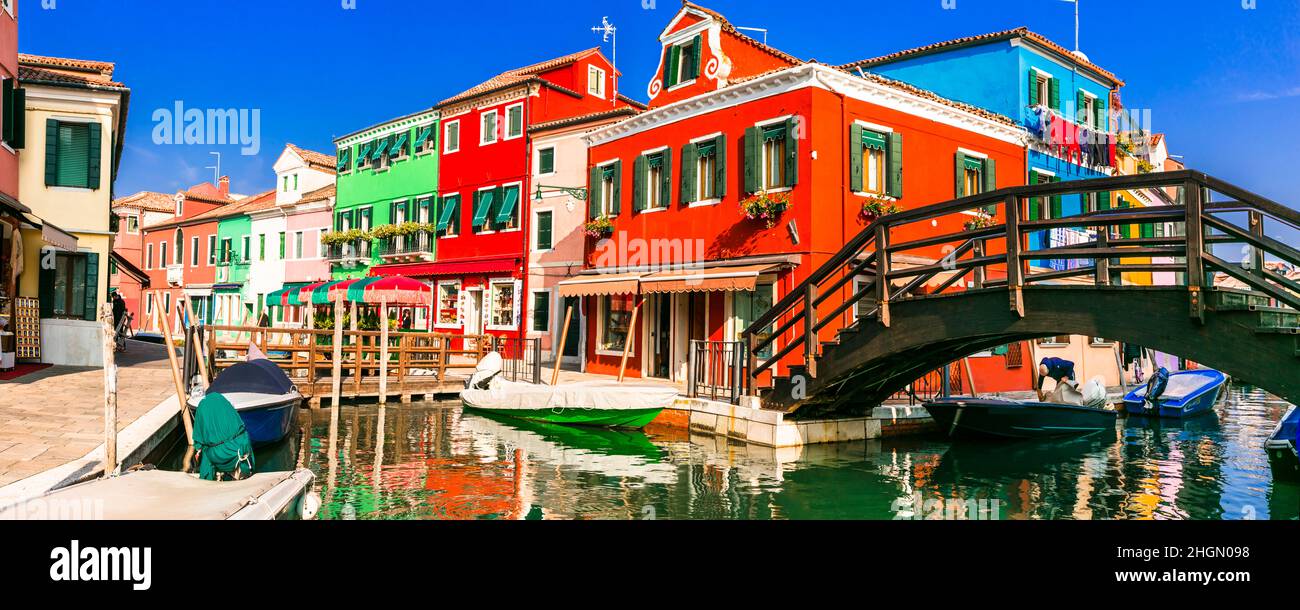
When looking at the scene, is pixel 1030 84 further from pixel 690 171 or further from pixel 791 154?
pixel 690 171

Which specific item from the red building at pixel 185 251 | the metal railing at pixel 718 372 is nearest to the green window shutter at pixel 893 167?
the metal railing at pixel 718 372

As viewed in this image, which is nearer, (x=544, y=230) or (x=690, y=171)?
(x=690, y=171)

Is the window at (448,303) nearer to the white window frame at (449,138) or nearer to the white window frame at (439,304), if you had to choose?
the white window frame at (439,304)

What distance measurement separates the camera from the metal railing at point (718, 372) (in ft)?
44.8

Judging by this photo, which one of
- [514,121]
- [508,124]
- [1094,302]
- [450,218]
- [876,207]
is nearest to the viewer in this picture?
[1094,302]

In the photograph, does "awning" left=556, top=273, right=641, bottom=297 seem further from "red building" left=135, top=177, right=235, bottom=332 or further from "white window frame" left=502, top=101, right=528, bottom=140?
"red building" left=135, top=177, right=235, bottom=332

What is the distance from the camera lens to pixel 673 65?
18953mm

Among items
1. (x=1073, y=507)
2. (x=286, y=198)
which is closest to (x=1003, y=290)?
(x=1073, y=507)

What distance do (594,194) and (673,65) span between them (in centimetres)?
382

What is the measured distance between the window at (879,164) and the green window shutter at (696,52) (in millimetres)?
4259

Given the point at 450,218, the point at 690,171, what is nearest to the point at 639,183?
the point at 690,171

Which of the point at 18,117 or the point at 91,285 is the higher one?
the point at 18,117

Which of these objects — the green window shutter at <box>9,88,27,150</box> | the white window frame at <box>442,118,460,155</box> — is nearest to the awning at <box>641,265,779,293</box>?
the green window shutter at <box>9,88,27,150</box>
